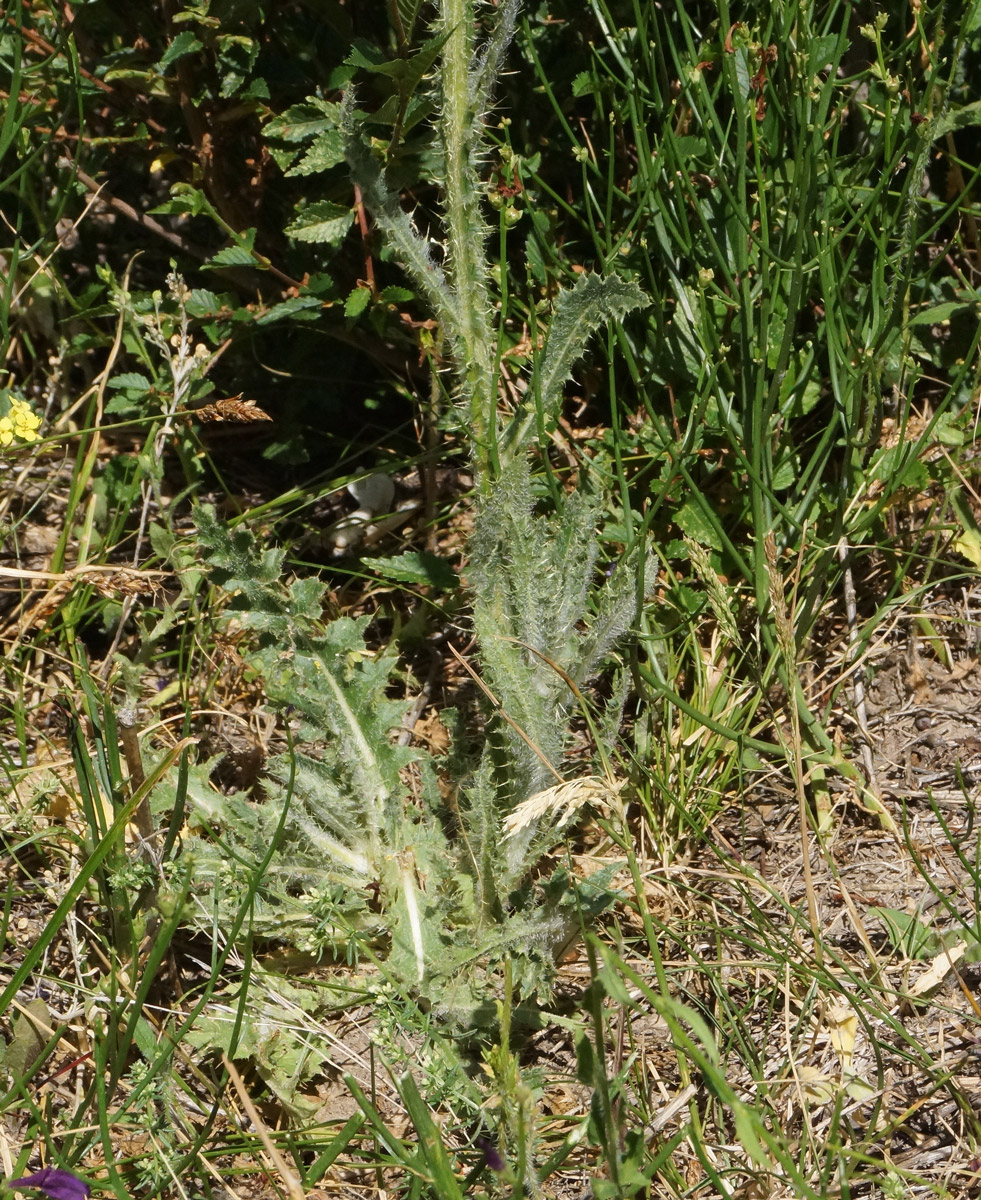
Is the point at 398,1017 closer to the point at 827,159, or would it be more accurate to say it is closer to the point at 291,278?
the point at 291,278

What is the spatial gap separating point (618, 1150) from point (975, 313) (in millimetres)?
1857

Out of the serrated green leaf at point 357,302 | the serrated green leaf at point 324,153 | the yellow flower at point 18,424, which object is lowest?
the yellow flower at point 18,424

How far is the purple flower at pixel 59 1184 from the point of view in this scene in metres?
1.56

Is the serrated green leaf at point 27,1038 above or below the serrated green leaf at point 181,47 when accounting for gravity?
below

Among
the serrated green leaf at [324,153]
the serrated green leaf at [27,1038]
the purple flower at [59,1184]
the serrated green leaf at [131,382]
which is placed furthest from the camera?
the serrated green leaf at [131,382]

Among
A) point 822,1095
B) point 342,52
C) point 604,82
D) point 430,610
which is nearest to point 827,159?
point 604,82

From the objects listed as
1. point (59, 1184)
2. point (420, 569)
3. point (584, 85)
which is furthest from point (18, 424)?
point (59, 1184)

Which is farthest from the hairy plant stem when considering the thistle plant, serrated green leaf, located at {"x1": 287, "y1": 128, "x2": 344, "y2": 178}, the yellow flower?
the yellow flower

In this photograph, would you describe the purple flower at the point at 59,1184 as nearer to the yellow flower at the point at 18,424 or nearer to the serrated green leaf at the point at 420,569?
the serrated green leaf at the point at 420,569

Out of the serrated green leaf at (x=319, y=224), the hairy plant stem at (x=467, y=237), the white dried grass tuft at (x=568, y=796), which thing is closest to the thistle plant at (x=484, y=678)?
the hairy plant stem at (x=467, y=237)

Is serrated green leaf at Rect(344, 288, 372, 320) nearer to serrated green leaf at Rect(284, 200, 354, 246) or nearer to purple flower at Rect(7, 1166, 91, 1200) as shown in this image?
serrated green leaf at Rect(284, 200, 354, 246)

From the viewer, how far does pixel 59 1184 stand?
5.14ft

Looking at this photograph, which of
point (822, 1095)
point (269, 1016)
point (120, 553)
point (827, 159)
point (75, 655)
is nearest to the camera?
point (822, 1095)

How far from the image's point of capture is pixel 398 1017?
175cm
